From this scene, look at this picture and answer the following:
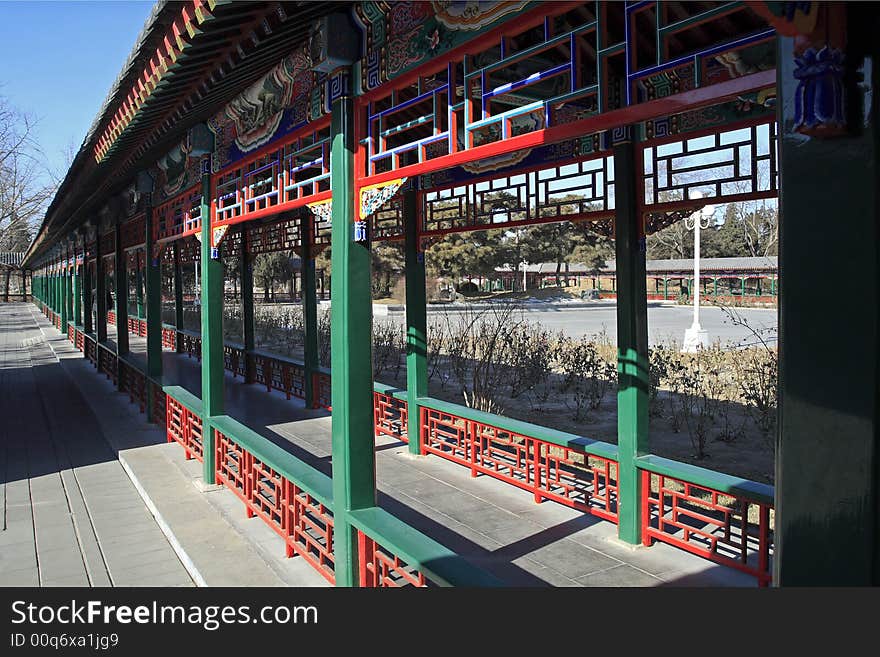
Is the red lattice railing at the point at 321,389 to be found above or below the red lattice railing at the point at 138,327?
below

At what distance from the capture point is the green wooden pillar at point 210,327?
20.6ft

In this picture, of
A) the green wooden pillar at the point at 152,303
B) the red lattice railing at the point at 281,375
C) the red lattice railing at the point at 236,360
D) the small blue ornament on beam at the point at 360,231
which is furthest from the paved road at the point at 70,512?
the red lattice railing at the point at 236,360

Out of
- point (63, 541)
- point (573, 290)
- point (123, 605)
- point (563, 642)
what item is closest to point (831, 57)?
point (563, 642)

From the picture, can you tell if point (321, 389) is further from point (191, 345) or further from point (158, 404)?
point (191, 345)

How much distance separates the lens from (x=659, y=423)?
29.2 feet

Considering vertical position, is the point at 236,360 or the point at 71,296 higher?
the point at 71,296

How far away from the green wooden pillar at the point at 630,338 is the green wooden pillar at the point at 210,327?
3562 millimetres

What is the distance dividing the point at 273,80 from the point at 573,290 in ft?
157

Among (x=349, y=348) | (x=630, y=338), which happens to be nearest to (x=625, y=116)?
(x=349, y=348)

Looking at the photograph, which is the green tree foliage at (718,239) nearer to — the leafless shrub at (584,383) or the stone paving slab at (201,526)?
the leafless shrub at (584,383)

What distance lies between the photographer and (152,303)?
886 cm

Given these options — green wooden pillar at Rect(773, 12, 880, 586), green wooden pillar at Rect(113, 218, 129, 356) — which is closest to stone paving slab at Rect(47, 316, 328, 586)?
green wooden pillar at Rect(113, 218, 129, 356)

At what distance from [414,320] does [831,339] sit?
20.5ft

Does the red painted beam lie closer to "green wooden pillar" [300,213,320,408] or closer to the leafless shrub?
the leafless shrub
